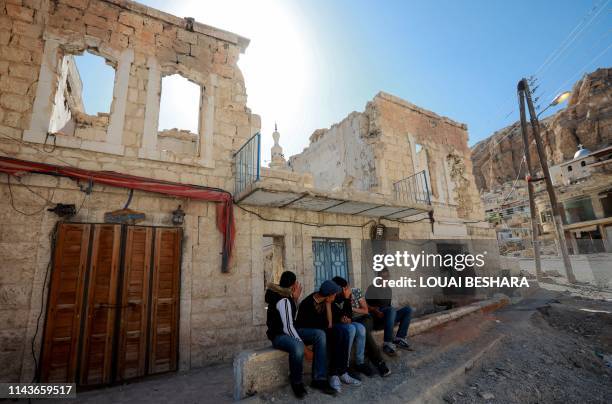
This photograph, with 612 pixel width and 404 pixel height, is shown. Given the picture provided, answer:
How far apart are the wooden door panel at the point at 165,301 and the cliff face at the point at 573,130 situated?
52.1m

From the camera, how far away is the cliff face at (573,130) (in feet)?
125

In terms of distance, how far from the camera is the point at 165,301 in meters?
5.51

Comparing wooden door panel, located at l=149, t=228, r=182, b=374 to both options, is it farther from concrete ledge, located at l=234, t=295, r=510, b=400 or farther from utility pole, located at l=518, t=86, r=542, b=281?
utility pole, located at l=518, t=86, r=542, b=281

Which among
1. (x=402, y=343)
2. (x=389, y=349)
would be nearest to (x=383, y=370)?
(x=389, y=349)

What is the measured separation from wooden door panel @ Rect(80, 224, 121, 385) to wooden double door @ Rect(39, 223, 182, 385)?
14 millimetres

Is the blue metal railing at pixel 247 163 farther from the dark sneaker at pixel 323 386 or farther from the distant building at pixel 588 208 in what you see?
the distant building at pixel 588 208

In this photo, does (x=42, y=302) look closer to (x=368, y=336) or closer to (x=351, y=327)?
(x=351, y=327)

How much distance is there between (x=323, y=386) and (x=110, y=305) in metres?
3.91

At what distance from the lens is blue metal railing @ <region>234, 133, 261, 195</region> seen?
6.51 meters

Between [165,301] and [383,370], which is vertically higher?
[165,301]

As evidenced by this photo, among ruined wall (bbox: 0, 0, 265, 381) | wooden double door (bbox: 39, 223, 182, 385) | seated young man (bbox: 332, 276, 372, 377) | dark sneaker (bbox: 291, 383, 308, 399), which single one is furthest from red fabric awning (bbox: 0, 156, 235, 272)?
dark sneaker (bbox: 291, 383, 308, 399)

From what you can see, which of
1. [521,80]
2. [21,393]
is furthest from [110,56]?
[521,80]

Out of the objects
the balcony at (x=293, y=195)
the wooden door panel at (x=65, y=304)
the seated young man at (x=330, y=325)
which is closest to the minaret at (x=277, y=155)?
the balcony at (x=293, y=195)

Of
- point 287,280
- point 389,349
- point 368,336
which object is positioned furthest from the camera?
point 389,349
